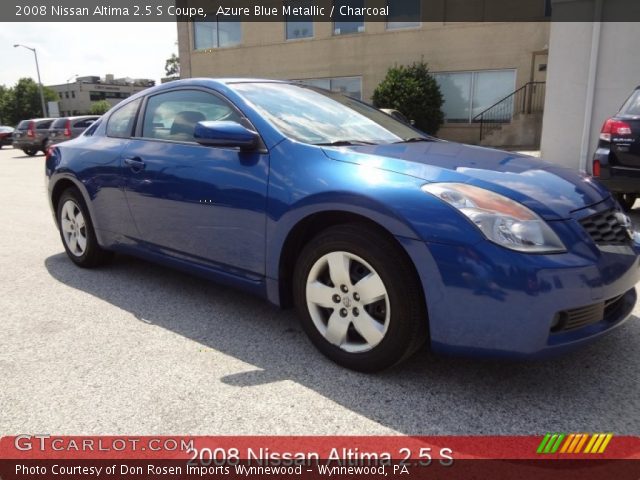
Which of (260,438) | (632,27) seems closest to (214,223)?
(260,438)

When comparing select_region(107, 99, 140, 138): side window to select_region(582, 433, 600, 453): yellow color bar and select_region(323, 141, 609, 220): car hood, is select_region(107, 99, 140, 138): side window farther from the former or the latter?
select_region(582, 433, 600, 453): yellow color bar

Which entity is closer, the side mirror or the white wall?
the side mirror

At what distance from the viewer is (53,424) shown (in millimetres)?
Result: 2258

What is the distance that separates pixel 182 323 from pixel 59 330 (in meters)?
0.74

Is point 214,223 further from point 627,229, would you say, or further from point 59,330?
point 627,229

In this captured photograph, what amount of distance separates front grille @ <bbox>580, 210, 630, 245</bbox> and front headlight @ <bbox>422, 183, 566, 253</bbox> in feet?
0.89

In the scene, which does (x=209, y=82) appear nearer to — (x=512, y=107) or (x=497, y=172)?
(x=497, y=172)

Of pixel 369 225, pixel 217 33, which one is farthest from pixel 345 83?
pixel 369 225

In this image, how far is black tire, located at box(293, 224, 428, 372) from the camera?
A: 2359 millimetres

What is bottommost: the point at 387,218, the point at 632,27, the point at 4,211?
the point at 4,211

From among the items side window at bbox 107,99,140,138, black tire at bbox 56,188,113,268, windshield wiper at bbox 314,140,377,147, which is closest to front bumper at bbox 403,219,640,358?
windshield wiper at bbox 314,140,377,147

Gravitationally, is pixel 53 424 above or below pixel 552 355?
below

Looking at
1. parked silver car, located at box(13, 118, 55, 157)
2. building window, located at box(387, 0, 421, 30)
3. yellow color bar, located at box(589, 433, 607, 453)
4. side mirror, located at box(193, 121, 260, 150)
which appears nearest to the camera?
yellow color bar, located at box(589, 433, 607, 453)

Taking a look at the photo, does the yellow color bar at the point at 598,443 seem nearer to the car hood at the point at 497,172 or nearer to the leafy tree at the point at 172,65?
the car hood at the point at 497,172
